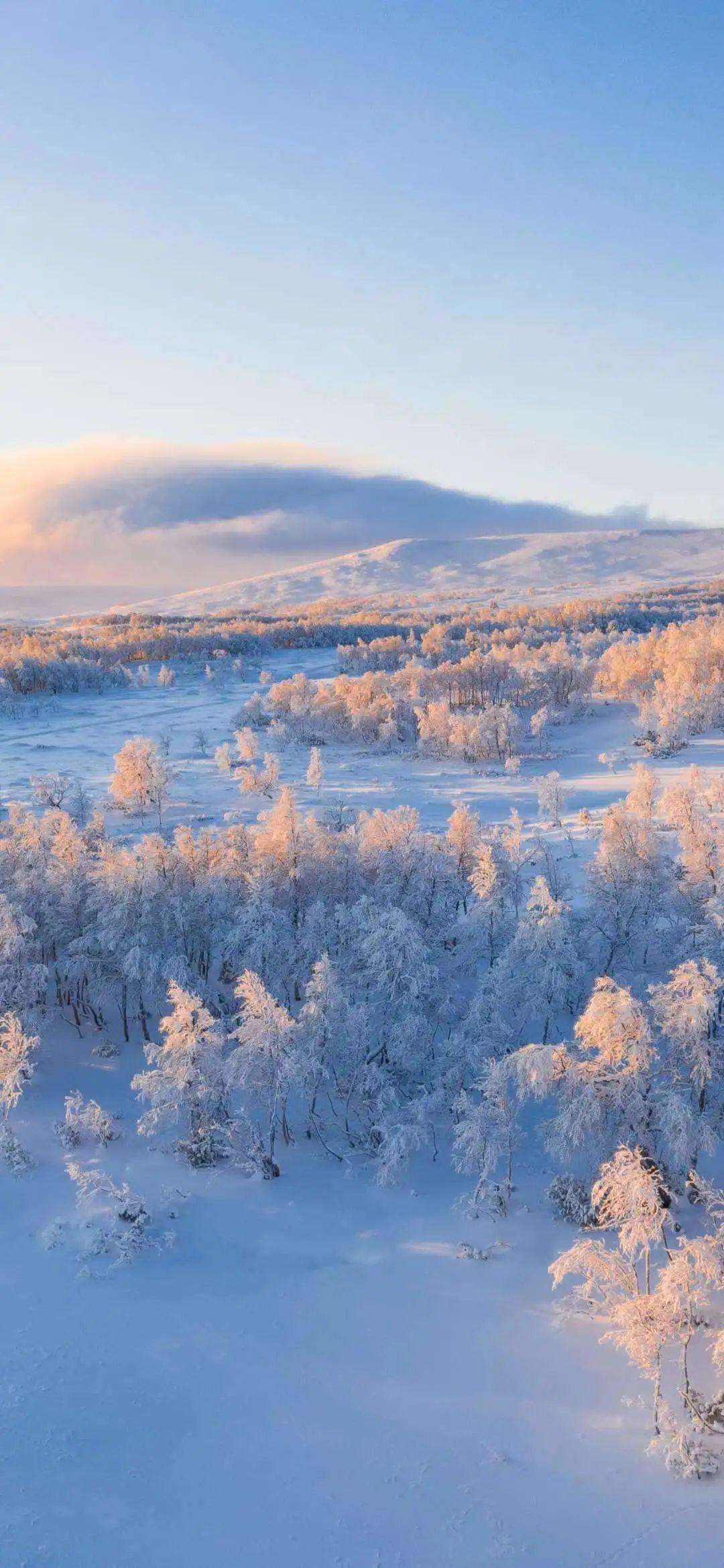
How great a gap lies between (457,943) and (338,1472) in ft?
55.1

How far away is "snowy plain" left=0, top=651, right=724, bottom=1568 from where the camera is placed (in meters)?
14.0

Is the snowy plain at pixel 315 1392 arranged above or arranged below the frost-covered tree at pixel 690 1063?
below

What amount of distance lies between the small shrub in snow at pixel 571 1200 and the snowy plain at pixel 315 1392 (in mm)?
296

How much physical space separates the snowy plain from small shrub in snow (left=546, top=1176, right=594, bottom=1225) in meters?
0.30

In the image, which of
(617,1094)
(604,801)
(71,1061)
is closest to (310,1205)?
(617,1094)

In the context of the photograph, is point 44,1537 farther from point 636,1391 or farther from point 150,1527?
point 636,1391

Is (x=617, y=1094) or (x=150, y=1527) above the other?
(x=617, y=1094)

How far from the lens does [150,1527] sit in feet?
46.8

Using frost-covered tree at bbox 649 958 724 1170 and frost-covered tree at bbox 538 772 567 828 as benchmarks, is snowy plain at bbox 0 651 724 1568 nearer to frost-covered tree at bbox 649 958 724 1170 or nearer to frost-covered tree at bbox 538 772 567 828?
frost-covered tree at bbox 649 958 724 1170

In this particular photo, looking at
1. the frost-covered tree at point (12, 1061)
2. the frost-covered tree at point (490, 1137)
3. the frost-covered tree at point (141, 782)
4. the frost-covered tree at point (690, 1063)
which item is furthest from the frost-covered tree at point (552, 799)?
the frost-covered tree at point (12, 1061)

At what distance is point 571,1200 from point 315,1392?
24.2 ft

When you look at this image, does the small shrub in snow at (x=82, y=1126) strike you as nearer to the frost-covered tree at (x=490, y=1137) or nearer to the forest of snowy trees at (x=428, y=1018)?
the forest of snowy trees at (x=428, y=1018)

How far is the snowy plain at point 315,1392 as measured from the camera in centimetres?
1403

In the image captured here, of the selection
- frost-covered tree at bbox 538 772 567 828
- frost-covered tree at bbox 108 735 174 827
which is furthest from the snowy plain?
frost-covered tree at bbox 108 735 174 827
